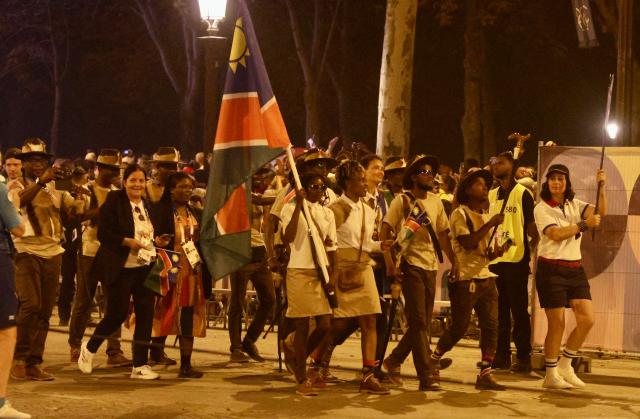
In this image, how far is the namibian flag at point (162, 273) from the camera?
11.8m

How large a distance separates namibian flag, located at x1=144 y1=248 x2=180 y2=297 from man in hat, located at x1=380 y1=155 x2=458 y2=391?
203 cm

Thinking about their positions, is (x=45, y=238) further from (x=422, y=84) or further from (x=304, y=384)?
(x=422, y=84)

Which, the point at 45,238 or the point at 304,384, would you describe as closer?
the point at 304,384

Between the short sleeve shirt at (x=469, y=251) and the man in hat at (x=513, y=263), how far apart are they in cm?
109

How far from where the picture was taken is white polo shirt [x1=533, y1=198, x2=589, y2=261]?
11633mm

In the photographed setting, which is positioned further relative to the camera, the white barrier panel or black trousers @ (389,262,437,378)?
the white barrier panel

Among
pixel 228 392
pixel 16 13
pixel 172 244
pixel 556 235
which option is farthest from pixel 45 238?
pixel 16 13

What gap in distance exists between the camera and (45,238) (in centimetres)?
1182

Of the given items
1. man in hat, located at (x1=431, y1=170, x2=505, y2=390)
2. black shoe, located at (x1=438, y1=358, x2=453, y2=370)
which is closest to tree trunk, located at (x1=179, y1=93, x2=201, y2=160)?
black shoe, located at (x1=438, y1=358, x2=453, y2=370)

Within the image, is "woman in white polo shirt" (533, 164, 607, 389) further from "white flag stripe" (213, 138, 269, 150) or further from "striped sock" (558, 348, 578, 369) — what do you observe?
"white flag stripe" (213, 138, 269, 150)

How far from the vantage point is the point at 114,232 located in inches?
464

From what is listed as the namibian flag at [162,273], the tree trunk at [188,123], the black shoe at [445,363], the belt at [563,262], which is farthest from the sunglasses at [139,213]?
the tree trunk at [188,123]

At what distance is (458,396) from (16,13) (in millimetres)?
46724

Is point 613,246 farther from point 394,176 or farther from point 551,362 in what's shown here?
point 394,176
